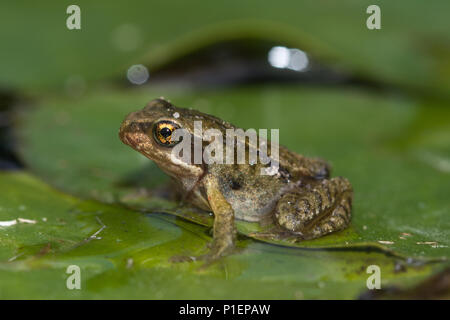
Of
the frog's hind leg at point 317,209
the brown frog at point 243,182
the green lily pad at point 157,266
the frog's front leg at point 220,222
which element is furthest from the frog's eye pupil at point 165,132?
the frog's hind leg at point 317,209

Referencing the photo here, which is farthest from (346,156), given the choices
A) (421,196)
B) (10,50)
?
(10,50)

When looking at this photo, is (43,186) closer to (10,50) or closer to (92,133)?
(92,133)

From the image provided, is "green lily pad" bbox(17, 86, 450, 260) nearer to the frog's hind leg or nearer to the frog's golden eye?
the frog's hind leg

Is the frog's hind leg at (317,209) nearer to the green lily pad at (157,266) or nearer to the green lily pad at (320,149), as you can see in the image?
the green lily pad at (320,149)

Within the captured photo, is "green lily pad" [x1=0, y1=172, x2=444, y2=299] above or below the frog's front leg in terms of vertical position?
below

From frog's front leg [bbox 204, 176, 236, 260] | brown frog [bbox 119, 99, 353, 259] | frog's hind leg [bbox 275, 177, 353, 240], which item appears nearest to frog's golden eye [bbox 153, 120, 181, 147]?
brown frog [bbox 119, 99, 353, 259]

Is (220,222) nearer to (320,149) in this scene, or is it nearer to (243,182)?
(243,182)
